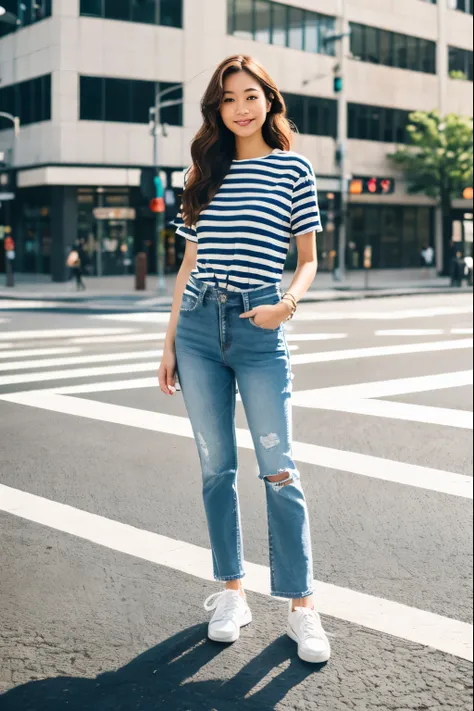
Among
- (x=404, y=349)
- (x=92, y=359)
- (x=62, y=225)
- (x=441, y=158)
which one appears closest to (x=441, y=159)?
(x=441, y=158)

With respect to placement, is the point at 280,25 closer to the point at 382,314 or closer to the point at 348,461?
the point at 348,461

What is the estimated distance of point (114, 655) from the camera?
7.99ft

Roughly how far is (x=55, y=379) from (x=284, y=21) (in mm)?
1911

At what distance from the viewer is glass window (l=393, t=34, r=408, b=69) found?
3217 millimetres

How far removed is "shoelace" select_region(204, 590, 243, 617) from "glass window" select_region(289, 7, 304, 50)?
1506 millimetres

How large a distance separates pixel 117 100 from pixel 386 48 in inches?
64.0

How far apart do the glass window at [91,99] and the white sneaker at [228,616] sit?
126 centimetres

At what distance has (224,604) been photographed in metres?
2.67

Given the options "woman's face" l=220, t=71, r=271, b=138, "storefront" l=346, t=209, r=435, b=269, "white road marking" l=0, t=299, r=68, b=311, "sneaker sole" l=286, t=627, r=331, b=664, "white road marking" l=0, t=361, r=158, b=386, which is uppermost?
"storefront" l=346, t=209, r=435, b=269

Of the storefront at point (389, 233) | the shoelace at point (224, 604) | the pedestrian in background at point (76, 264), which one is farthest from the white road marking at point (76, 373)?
the storefront at point (389, 233)

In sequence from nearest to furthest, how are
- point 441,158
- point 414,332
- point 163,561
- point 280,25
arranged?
1. point 280,25
2. point 163,561
3. point 414,332
4. point 441,158

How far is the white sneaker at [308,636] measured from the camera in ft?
8.41

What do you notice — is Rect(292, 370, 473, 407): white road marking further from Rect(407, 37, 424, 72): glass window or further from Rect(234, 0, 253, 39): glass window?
Rect(234, 0, 253, 39): glass window

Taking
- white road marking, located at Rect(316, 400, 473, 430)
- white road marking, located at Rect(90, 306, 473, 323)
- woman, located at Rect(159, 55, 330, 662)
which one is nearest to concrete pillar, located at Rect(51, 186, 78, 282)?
woman, located at Rect(159, 55, 330, 662)
